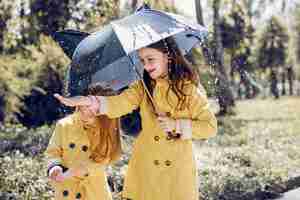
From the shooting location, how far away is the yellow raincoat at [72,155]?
130 inches

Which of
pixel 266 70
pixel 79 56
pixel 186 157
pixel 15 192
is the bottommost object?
A: pixel 266 70

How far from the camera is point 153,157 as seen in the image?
10.1 ft

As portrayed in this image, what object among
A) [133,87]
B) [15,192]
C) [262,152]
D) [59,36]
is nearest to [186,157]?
[133,87]

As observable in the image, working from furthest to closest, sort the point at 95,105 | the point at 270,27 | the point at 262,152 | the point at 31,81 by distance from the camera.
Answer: the point at 270,27, the point at 31,81, the point at 262,152, the point at 95,105

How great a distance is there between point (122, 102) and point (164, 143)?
1.02ft

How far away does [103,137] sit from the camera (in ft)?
10.8

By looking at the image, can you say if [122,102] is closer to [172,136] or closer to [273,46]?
[172,136]

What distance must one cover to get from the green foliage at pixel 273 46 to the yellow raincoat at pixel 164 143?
31.2 metres

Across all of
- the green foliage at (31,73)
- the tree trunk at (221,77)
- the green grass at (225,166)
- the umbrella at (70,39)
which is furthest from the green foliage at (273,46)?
the umbrella at (70,39)

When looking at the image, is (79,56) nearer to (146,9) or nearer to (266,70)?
(146,9)

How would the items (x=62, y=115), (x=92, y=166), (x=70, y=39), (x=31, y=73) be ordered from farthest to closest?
(x=31, y=73) → (x=62, y=115) → (x=70, y=39) → (x=92, y=166)

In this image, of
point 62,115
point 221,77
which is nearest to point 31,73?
point 62,115

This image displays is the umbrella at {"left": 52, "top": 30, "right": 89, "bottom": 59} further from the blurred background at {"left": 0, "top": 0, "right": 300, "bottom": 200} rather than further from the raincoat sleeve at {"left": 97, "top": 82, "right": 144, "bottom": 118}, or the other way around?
the blurred background at {"left": 0, "top": 0, "right": 300, "bottom": 200}

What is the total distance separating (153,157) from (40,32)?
10.2 m
